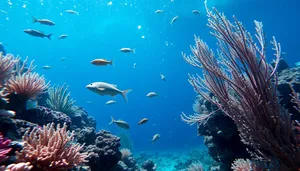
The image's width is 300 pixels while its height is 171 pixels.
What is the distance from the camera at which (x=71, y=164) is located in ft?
8.06

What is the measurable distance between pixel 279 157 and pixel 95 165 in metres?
3.44

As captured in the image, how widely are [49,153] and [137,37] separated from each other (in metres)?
42.5

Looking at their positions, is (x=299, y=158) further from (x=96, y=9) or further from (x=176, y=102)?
(x=176, y=102)

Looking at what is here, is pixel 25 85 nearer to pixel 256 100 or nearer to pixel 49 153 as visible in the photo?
pixel 49 153

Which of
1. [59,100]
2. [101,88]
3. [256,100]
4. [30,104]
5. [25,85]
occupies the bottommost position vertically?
[256,100]

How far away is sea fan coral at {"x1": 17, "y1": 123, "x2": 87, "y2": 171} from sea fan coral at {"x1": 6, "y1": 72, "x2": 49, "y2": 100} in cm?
227

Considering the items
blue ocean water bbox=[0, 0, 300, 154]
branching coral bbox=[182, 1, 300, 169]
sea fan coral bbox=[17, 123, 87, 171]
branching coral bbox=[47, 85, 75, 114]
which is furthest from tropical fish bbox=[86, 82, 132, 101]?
blue ocean water bbox=[0, 0, 300, 154]

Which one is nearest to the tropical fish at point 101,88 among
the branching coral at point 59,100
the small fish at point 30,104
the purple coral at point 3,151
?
the small fish at point 30,104

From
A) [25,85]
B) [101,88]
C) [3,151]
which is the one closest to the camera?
[3,151]

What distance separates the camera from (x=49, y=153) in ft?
7.33

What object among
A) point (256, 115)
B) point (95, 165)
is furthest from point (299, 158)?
point (95, 165)

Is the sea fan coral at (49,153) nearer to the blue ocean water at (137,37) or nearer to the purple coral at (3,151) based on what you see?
the purple coral at (3,151)

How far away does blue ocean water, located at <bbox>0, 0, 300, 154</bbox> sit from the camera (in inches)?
1192

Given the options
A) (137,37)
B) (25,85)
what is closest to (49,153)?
(25,85)
